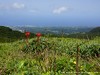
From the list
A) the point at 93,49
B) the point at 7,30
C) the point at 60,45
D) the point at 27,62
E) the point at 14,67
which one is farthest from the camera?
the point at 7,30

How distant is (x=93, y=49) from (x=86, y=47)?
0.46 metres

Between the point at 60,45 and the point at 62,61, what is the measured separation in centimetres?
1218

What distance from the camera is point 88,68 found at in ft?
26.1

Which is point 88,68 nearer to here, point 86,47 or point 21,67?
point 21,67

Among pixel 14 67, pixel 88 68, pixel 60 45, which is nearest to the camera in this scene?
pixel 88 68

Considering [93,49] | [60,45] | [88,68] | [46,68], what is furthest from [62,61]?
[60,45]

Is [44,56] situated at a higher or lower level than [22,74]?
higher

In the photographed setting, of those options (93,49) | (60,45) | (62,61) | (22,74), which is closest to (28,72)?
(22,74)

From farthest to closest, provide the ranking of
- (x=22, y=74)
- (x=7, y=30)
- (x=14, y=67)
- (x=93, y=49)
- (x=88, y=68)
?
(x=7, y=30)
(x=93, y=49)
(x=14, y=67)
(x=88, y=68)
(x=22, y=74)

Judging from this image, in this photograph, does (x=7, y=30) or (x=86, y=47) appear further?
(x=7, y=30)

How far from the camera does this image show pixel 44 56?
664 centimetres

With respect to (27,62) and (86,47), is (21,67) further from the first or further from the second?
(86,47)

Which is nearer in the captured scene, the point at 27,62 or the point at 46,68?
the point at 46,68

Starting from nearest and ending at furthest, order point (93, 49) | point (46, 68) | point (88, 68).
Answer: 1. point (46, 68)
2. point (88, 68)
3. point (93, 49)
